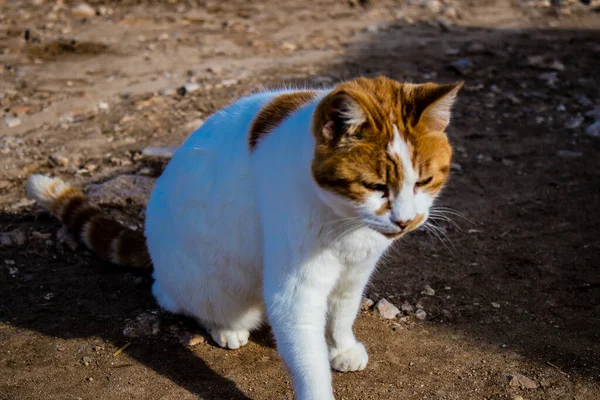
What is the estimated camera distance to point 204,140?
3.23 metres

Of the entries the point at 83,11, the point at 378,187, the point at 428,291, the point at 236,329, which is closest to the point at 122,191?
the point at 236,329

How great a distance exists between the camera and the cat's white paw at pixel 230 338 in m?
3.44

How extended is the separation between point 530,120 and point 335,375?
11.0 ft

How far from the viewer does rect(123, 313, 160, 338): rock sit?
3.53 m

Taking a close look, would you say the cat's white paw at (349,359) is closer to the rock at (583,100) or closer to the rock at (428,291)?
the rock at (428,291)

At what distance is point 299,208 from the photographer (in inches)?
108

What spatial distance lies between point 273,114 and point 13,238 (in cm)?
195

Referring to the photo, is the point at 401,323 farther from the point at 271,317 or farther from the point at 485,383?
the point at 271,317

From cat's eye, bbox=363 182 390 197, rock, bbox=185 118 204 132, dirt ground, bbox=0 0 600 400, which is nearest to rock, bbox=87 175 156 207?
dirt ground, bbox=0 0 600 400

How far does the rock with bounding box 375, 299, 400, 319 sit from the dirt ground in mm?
53

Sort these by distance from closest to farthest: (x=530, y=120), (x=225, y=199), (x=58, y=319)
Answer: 1. (x=225, y=199)
2. (x=58, y=319)
3. (x=530, y=120)

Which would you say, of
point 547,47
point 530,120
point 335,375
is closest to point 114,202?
point 335,375

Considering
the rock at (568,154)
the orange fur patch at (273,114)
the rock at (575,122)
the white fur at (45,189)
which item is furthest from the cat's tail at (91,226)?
the rock at (575,122)

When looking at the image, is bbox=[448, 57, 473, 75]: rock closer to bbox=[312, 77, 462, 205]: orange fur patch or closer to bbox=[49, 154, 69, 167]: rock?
bbox=[49, 154, 69, 167]: rock
